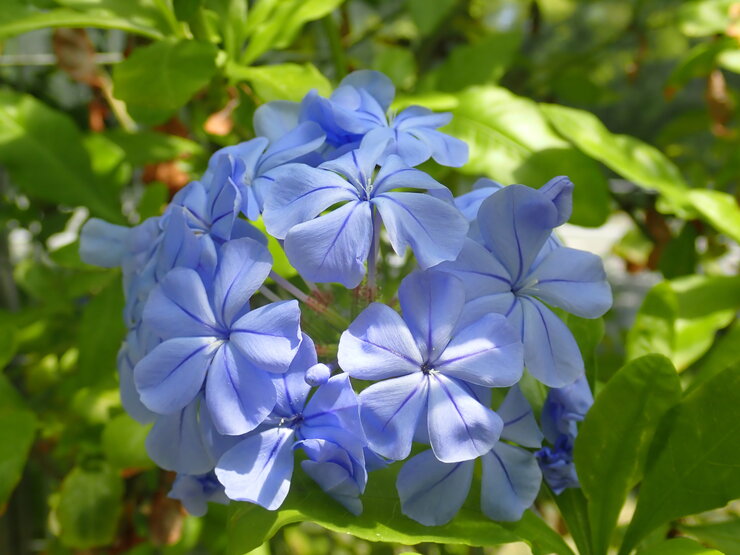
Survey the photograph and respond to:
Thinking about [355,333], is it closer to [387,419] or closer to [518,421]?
[387,419]

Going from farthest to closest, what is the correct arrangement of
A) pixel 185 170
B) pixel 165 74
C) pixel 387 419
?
pixel 185 170 → pixel 165 74 → pixel 387 419

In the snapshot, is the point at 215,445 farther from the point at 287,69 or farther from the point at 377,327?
the point at 287,69

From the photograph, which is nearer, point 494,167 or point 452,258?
point 452,258

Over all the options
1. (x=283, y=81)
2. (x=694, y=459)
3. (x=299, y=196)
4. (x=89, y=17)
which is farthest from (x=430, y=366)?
(x=89, y=17)

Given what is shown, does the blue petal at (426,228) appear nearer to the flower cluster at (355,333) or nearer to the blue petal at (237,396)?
the flower cluster at (355,333)

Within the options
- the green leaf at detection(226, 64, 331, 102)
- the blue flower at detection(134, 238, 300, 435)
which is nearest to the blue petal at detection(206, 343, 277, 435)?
the blue flower at detection(134, 238, 300, 435)

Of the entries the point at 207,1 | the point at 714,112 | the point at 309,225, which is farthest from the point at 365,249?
the point at 714,112

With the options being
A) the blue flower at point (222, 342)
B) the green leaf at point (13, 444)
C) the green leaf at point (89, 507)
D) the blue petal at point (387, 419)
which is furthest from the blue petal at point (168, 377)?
the green leaf at point (89, 507)
